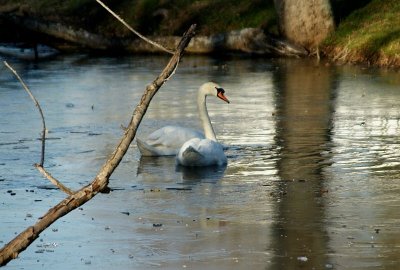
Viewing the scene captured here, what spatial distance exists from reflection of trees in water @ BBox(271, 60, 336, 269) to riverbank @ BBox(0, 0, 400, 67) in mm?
1556

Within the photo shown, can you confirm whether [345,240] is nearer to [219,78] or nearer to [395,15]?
[219,78]

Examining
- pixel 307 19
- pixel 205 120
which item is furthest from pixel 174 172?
pixel 307 19

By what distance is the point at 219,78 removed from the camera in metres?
Answer: 27.7

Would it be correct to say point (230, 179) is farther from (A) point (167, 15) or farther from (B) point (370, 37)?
(A) point (167, 15)

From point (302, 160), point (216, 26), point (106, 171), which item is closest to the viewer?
point (106, 171)

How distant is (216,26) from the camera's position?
3541 cm

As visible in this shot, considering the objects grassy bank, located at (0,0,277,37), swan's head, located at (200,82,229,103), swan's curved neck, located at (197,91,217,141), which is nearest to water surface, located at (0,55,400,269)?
swan's curved neck, located at (197,91,217,141)

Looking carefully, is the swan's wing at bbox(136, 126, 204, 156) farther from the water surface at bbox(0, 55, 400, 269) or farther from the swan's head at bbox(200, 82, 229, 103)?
the swan's head at bbox(200, 82, 229, 103)

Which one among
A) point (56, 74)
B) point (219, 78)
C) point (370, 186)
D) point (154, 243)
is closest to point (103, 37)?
point (56, 74)

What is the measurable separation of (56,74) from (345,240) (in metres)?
19.0

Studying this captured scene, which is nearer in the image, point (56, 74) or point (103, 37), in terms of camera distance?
point (56, 74)

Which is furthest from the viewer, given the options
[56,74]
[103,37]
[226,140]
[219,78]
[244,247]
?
[103,37]

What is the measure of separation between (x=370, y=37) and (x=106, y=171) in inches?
884

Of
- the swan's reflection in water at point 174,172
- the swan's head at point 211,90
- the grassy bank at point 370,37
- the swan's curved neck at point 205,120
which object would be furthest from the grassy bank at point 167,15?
the swan's reflection in water at point 174,172
